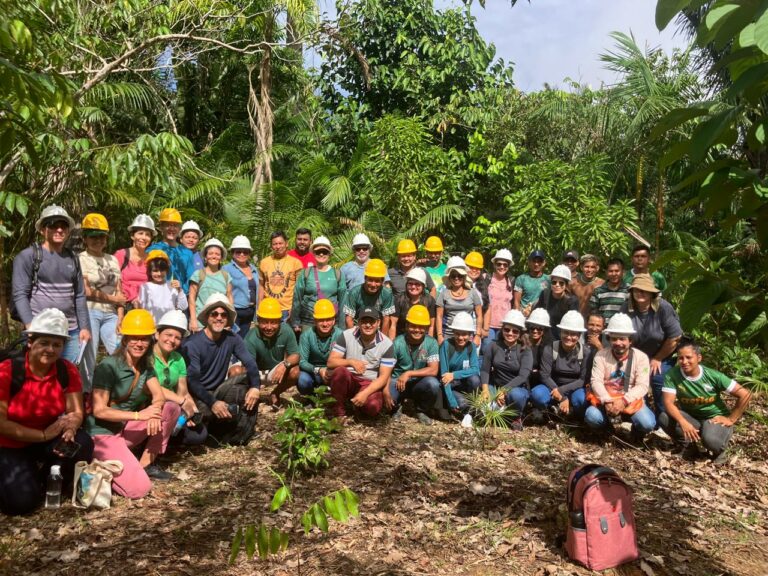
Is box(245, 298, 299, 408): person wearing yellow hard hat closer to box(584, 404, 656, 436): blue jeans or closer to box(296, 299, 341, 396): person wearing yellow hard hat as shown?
box(296, 299, 341, 396): person wearing yellow hard hat

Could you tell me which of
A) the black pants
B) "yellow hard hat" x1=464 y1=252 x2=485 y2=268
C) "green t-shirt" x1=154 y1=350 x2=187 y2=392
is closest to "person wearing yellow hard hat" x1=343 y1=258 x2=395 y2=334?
"yellow hard hat" x1=464 y1=252 x2=485 y2=268

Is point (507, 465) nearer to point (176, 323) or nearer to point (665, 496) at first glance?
point (665, 496)

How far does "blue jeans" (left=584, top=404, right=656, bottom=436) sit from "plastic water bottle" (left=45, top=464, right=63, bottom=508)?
15.2ft

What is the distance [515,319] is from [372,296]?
1535 millimetres

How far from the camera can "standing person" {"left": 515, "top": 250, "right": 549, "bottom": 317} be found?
7.73m

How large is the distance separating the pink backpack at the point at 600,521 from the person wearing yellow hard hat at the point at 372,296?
3507mm

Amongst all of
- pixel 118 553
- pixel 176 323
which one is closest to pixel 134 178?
pixel 176 323

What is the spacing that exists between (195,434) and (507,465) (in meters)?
2.69

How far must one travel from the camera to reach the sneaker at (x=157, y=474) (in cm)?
506

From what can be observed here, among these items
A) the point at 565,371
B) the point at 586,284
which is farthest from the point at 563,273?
the point at 565,371

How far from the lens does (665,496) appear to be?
5230 mm

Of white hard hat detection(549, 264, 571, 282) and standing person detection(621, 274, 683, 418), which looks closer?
standing person detection(621, 274, 683, 418)

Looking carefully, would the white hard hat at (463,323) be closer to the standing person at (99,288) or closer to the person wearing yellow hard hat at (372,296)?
the person wearing yellow hard hat at (372,296)

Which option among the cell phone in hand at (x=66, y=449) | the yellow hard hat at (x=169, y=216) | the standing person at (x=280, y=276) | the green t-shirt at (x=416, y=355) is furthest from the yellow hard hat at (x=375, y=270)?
the cell phone in hand at (x=66, y=449)
